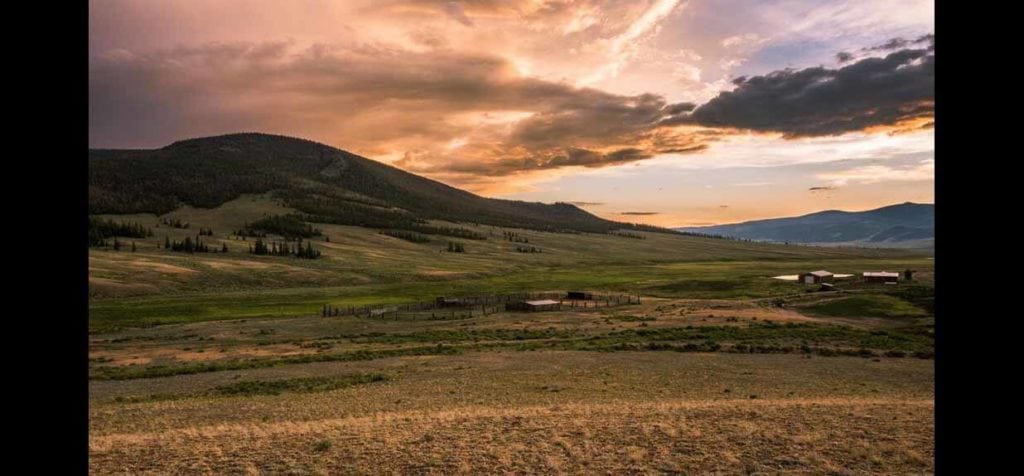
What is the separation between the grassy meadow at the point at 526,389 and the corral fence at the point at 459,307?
3461mm

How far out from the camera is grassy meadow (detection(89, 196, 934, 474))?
1964 cm

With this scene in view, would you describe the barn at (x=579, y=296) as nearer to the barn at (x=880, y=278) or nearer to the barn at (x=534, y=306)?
the barn at (x=534, y=306)

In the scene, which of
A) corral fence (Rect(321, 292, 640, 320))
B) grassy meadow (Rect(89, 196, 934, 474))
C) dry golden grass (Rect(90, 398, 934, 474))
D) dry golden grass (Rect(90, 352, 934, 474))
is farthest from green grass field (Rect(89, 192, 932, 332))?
dry golden grass (Rect(90, 398, 934, 474))

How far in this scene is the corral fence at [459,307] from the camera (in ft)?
251

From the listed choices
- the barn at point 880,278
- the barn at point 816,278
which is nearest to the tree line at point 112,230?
the barn at point 816,278

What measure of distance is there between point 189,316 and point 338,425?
64.6 meters

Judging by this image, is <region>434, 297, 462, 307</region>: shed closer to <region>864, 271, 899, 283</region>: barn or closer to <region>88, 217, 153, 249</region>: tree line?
<region>864, 271, 899, 283</region>: barn

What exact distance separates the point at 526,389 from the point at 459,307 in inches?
2097

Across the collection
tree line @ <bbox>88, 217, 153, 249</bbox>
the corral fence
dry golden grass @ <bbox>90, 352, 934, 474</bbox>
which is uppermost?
tree line @ <bbox>88, 217, 153, 249</bbox>

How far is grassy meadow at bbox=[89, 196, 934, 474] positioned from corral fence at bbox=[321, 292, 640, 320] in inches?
136
